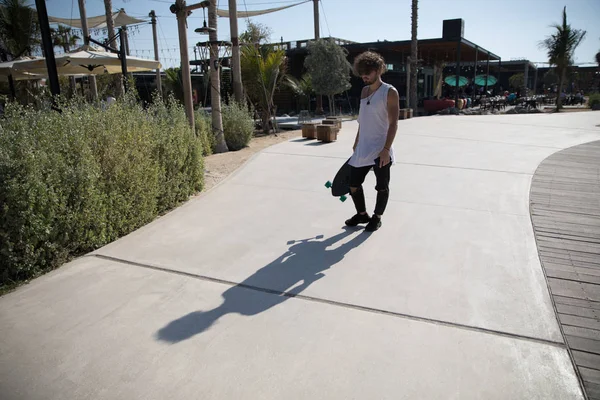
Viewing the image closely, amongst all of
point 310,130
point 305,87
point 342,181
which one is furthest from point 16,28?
point 342,181

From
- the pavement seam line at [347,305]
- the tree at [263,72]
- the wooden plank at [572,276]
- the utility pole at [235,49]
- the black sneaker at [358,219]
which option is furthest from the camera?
the tree at [263,72]

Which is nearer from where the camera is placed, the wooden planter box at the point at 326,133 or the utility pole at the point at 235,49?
the wooden planter box at the point at 326,133

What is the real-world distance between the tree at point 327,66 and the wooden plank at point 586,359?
15.7 m

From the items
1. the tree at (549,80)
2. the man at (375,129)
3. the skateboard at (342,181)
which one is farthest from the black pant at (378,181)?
the tree at (549,80)

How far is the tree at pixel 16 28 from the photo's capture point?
59.1 feet

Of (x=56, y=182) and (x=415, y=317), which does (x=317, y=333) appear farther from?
(x=56, y=182)

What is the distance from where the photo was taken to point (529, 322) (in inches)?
104

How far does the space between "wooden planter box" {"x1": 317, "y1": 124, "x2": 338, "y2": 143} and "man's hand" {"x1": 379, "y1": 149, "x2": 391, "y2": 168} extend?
5.98 meters

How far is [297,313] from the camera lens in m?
2.74

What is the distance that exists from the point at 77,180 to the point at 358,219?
107 inches

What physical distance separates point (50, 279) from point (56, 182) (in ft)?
2.57

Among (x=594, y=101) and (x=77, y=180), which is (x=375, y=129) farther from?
(x=594, y=101)

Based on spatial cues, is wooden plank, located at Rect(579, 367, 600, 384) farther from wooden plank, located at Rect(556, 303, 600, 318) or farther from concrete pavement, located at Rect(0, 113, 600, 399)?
wooden plank, located at Rect(556, 303, 600, 318)

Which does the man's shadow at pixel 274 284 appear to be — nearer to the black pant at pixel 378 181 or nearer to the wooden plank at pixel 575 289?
the black pant at pixel 378 181
